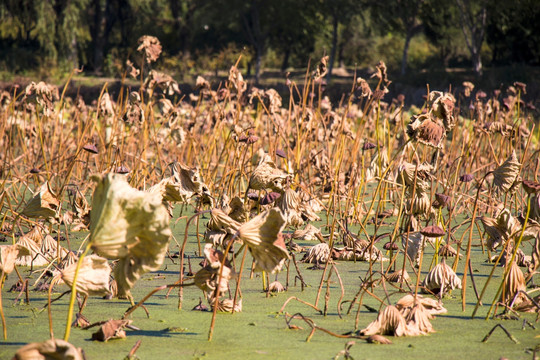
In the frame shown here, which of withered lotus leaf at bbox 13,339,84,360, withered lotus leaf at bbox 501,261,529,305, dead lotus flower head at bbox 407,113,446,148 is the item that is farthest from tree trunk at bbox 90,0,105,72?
withered lotus leaf at bbox 13,339,84,360

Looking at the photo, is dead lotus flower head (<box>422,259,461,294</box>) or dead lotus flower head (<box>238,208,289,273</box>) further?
dead lotus flower head (<box>422,259,461,294</box>)

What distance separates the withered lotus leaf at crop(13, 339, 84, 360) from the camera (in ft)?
3.40

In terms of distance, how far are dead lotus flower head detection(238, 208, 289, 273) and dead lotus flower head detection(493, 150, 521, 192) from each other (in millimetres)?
909

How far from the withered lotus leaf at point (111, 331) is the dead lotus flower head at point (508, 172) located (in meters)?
1.14

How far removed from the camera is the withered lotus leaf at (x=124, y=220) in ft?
3.66

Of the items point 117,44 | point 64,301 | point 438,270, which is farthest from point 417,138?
point 117,44

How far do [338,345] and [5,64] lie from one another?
914 inches

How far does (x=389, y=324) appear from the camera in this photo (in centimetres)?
159

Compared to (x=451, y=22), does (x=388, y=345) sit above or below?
below

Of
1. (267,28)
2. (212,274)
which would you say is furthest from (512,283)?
(267,28)

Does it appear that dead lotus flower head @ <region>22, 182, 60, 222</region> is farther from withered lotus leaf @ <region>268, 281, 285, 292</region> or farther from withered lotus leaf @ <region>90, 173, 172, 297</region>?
withered lotus leaf @ <region>90, 173, 172, 297</region>

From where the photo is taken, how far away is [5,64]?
74.1 feet

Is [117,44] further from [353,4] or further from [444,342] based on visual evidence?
[444,342]

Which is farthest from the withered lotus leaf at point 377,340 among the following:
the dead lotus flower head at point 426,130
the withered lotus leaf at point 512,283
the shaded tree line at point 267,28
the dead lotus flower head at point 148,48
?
the shaded tree line at point 267,28
